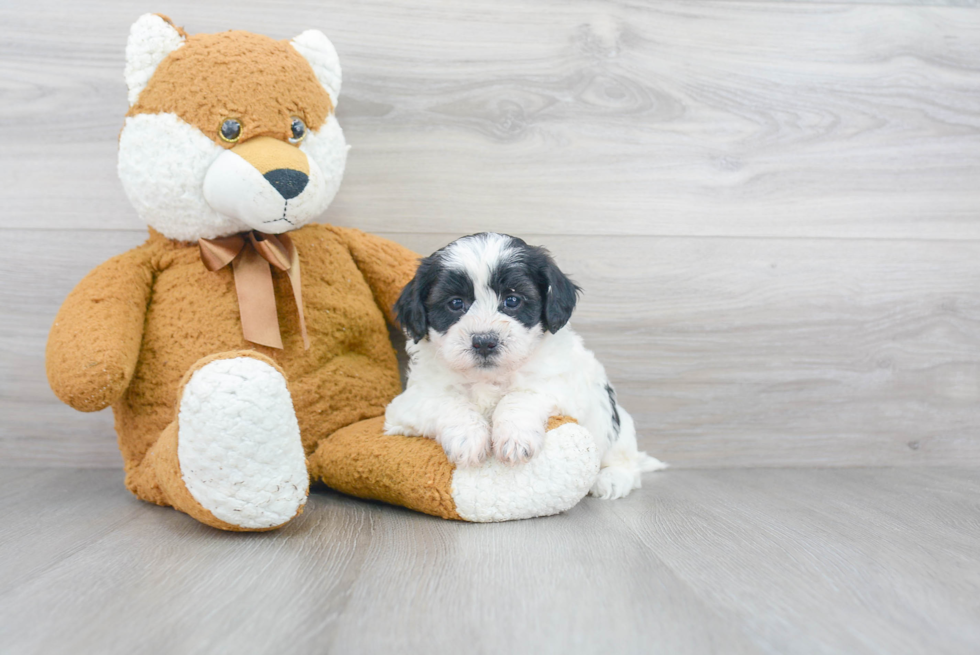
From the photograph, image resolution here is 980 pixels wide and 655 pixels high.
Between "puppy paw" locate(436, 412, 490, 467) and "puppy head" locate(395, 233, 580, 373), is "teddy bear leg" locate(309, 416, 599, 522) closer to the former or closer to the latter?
"puppy paw" locate(436, 412, 490, 467)

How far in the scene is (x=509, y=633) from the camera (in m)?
0.91

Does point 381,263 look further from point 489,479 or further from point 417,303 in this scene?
point 489,479

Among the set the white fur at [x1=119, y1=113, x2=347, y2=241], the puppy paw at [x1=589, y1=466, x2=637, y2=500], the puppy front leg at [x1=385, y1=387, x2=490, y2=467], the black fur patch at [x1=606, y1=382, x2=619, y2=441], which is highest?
the white fur at [x1=119, y1=113, x2=347, y2=241]

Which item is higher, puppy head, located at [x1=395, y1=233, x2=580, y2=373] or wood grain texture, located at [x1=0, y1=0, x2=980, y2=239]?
wood grain texture, located at [x1=0, y1=0, x2=980, y2=239]

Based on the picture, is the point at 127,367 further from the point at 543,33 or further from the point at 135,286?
the point at 543,33

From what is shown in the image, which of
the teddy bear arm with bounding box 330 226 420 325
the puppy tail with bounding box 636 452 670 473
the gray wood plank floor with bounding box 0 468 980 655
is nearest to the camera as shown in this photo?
the gray wood plank floor with bounding box 0 468 980 655

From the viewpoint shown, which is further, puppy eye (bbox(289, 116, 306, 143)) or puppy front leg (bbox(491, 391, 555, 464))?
puppy eye (bbox(289, 116, 306, 143))

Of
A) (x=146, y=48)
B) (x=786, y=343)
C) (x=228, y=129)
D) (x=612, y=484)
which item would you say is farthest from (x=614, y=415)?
(x=146, y=48)

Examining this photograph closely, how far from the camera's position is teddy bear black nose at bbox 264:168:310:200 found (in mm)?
1400

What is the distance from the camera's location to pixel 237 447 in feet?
3.87

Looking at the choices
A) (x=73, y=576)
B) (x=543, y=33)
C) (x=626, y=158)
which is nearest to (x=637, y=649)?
(x=73, y=576)

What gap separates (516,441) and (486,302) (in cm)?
31

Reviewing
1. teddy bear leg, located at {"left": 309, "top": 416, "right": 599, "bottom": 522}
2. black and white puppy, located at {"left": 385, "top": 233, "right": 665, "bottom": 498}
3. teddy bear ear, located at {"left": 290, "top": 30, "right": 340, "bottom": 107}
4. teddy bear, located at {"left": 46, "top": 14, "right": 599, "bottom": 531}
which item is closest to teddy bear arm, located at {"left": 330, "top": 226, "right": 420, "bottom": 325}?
teddy bear, located at {"left": 46, "top": 14, "right": 599, "bottom": 531}

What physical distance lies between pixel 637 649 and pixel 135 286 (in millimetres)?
1290
